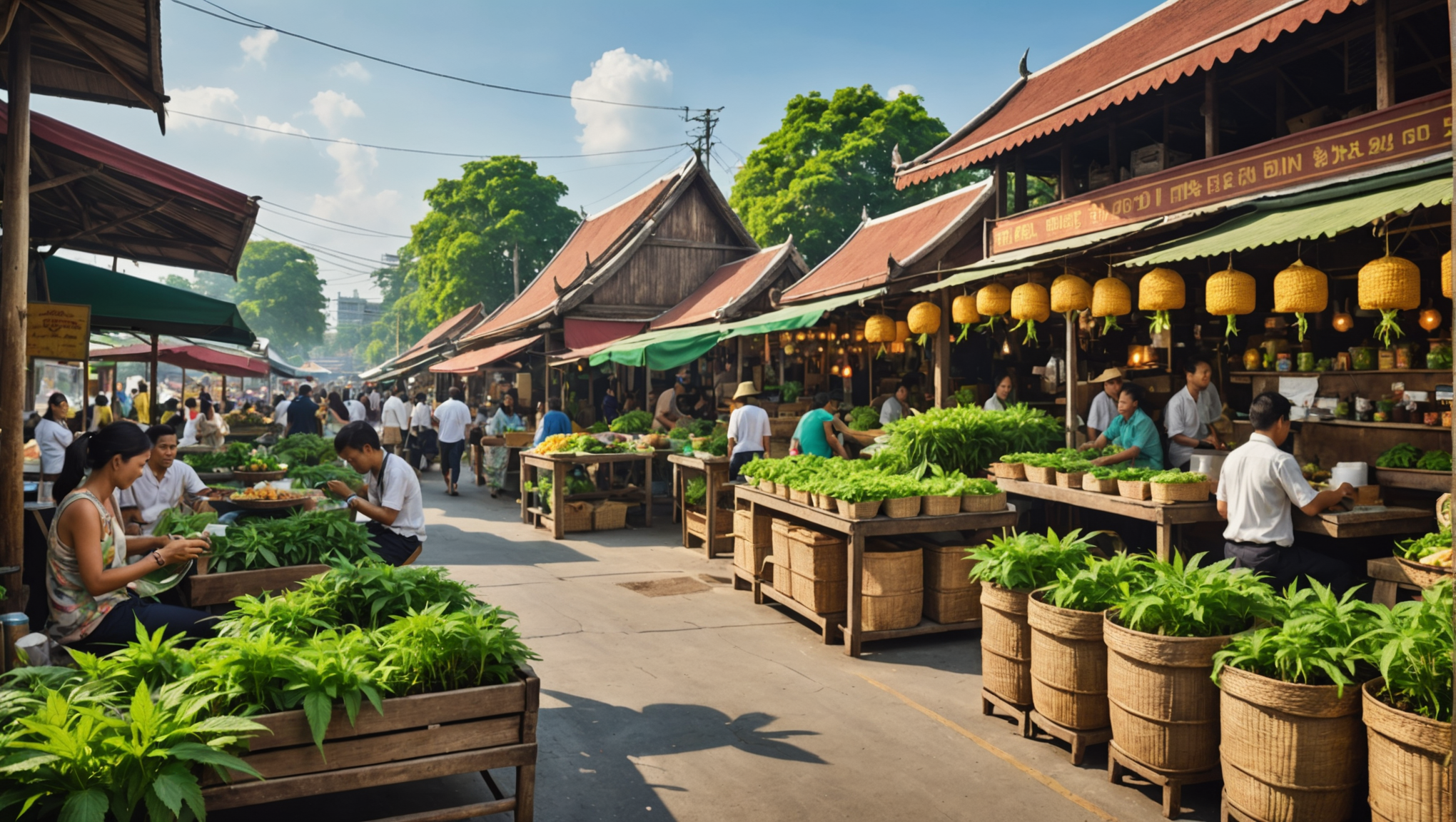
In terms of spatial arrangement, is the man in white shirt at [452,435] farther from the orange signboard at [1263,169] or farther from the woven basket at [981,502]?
the woven basket at [981,502]

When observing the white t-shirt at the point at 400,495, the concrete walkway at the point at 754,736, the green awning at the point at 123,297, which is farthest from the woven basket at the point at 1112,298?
the green awning at the point at 123,297

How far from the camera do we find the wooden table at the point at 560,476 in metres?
12.0

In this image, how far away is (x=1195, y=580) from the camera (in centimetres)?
418

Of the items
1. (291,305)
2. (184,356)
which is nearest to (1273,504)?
(184,356)

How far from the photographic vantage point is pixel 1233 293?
22.8 feet

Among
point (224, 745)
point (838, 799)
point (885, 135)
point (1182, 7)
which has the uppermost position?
point (885, 135)

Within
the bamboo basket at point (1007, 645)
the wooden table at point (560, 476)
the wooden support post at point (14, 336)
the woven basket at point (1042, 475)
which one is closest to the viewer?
the wooden support post at point (14, 336)

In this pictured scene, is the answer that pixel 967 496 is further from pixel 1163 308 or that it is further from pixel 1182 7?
pixel 1182 7

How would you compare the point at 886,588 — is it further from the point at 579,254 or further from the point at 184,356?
the point at 579,254

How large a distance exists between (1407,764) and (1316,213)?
498cm

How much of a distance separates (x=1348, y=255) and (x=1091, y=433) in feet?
10.3

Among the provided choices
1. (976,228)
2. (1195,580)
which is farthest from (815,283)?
(1195,580)

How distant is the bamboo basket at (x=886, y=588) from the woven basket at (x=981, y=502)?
604 millimetres

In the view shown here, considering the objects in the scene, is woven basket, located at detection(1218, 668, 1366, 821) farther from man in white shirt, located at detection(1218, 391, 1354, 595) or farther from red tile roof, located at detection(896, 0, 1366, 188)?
red tile roof, located at detection(896, 0, 1366, 188)
